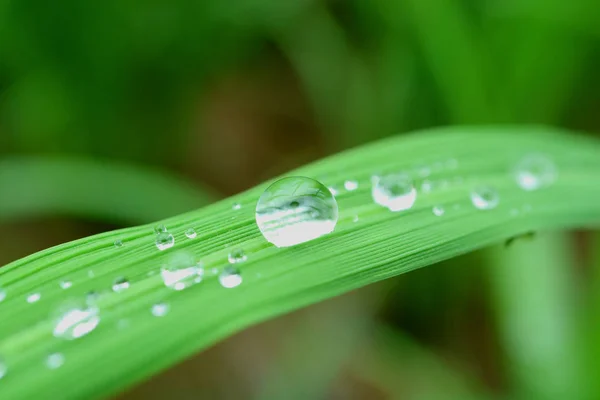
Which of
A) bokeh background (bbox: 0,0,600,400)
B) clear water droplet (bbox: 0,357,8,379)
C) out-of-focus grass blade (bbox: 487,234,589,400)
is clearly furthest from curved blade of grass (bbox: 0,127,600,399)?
bokeh background (bbox: 0,0,600,400)

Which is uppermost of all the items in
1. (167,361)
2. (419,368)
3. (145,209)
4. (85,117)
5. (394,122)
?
(85,117)

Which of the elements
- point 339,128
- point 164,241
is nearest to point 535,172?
point 164,241

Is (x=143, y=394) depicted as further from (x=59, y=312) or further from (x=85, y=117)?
(x=59, y=312)

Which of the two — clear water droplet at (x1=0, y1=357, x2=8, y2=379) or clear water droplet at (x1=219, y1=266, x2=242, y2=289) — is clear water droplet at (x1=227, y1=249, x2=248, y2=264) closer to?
clear water droplet at (x1=219, y1=266, x2=242, y2=289)

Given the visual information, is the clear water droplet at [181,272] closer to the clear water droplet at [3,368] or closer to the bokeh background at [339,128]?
the clear water droplet at [3,368]

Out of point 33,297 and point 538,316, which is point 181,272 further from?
point 538,316

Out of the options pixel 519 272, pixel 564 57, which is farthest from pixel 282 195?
pixel 564 57

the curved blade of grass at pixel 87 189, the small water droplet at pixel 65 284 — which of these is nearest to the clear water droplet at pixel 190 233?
the small water droplet at pixel 65 284
